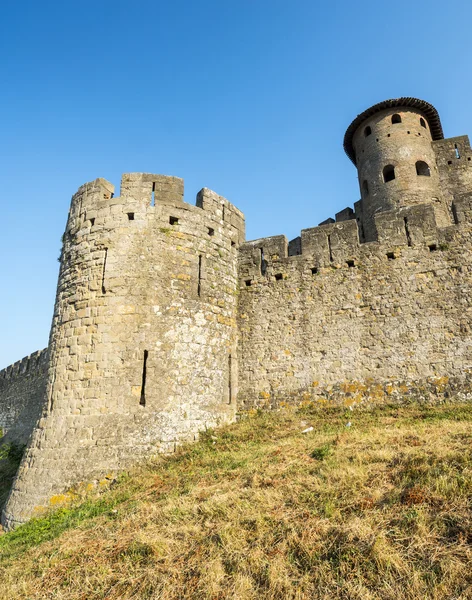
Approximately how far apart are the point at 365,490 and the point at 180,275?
19.6 ft

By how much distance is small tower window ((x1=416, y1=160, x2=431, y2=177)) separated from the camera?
1850 cm

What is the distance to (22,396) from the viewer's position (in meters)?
17.7

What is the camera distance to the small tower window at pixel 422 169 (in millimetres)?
18500

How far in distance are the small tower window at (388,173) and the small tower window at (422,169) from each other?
1049mm

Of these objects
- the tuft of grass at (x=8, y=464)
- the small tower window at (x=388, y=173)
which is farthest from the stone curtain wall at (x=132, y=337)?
the small tower window at (x=388, y=173)

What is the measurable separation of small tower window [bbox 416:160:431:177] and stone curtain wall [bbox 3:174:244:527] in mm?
12339

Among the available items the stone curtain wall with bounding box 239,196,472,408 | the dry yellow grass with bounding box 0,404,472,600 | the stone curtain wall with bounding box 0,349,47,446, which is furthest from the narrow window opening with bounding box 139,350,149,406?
the stone curtain wall with bounding box 0,349,47,446

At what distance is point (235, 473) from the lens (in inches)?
244

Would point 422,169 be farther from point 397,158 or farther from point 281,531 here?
point 281,531

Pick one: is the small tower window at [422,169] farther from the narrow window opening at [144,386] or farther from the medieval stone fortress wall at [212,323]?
the narrow window opening at [144,386]

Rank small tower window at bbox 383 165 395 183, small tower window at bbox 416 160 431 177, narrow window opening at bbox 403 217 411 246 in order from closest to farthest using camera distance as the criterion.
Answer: narrow window opening at bbox 403 217 411 246, small tower window at bbox 416 160 431 177, small tower window at bbox 383 165 395 183

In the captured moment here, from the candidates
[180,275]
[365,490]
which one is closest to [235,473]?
[365,490]

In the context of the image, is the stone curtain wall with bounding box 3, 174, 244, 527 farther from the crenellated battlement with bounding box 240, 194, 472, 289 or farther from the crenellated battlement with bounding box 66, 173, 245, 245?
the crenellated battlement with bounding box 240, 194, 472, 289

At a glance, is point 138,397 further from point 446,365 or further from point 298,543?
point 446,365
